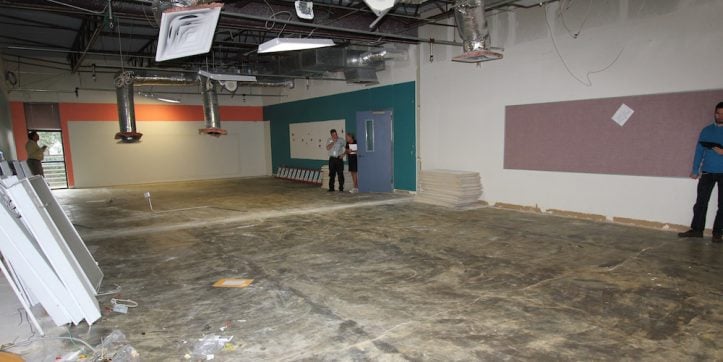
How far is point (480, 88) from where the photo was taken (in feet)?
24.8

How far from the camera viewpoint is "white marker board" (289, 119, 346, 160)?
37.8 ft

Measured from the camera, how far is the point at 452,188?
24.5 feet

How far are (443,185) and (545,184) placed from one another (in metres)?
1.74

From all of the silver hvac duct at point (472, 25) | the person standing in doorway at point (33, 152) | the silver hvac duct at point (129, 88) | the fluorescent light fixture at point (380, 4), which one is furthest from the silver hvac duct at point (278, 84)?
the fluorescent light fixture at point (380, 4)

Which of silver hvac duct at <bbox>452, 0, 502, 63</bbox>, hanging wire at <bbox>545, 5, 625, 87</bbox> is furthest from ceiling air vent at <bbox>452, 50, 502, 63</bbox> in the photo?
hanging wire at <bbox>545, 5, 625, 87</bbox>

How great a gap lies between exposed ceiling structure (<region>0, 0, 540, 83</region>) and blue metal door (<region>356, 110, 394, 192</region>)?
3.08ft

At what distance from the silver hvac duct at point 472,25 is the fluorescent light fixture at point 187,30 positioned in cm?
298

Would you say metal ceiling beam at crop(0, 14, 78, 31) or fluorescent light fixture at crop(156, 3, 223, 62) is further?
metal ceiling beam at crop(0, 14, 78, 31)

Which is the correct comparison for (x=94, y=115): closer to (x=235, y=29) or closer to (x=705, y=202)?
(x=235, y=29)

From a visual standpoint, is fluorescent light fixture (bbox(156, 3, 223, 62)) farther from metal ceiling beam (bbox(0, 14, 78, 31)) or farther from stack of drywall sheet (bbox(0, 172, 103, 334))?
metal ceiling beam (bbox(0, 14, 78, 31))

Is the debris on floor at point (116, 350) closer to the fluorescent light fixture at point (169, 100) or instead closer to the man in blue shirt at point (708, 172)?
the man in blue shirt at point (708, 172)

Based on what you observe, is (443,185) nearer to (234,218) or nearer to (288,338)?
(234,218)

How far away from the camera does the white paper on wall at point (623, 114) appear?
18.8 ft

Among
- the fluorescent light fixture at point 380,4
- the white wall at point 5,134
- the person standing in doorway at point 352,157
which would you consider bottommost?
the person standing in doorway at point 352,157
